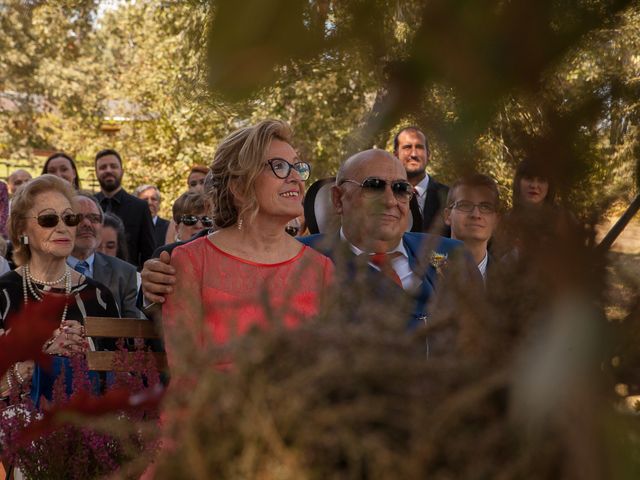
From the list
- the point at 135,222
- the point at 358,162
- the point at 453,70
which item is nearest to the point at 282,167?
the point at 358,162

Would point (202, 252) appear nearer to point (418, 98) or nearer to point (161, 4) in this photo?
point (161, 4)

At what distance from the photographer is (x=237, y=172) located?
3.56 metres

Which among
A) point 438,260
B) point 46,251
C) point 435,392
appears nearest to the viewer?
point 435,392

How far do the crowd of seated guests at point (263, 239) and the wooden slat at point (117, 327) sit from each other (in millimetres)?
74

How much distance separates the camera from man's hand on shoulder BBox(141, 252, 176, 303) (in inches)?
121

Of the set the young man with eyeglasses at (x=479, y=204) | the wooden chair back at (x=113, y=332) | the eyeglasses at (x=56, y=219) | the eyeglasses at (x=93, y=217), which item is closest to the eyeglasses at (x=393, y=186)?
the wooden chair back at (x=113, y=332)

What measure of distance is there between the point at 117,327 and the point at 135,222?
18.7ft

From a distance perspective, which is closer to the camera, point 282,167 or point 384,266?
point 384,266

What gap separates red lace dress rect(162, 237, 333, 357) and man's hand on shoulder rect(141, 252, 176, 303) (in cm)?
3

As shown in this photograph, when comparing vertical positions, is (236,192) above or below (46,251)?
above

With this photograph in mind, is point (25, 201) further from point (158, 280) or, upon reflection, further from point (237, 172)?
point (158, 280)

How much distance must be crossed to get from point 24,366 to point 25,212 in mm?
1130

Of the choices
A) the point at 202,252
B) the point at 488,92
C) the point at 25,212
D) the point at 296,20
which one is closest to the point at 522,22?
the point at 488,92

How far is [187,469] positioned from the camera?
3.06 ft
